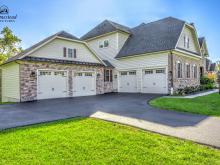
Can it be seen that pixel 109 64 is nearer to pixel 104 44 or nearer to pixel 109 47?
pixel 109 47

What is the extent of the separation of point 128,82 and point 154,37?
5496 mm

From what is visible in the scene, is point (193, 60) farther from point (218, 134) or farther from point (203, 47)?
point (218, 134)

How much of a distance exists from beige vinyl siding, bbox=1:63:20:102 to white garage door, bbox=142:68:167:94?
1140cm

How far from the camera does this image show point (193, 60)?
21.2m

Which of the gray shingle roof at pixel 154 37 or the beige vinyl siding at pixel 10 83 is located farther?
the gray shingle roof at pixel 154 37

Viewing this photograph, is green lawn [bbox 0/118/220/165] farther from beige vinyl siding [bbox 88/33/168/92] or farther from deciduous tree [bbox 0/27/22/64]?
deciduous tree [bbox 0/27/22/64]

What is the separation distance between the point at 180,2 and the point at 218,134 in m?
11.6

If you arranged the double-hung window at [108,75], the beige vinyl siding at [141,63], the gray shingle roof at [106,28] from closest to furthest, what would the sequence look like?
1. the beige vinyl siding at [141,63]
2. the double-hung window at [108,75]
3. the gray shingle roof at [106,28]

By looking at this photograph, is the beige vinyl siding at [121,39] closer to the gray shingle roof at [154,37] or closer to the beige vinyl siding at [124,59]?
the beige vinyl siding at [124,59]

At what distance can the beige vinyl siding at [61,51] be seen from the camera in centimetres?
1488

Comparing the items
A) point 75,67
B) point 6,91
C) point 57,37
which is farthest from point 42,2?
point 6,91

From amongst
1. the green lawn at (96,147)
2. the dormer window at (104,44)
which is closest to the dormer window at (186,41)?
the dormer window at (104,44)

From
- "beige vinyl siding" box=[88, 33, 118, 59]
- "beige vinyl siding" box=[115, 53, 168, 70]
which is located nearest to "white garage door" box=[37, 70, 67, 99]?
"beige vinyl siding" box=[115, 53, 168, 70]

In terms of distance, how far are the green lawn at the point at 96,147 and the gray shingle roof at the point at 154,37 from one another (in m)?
12.6
